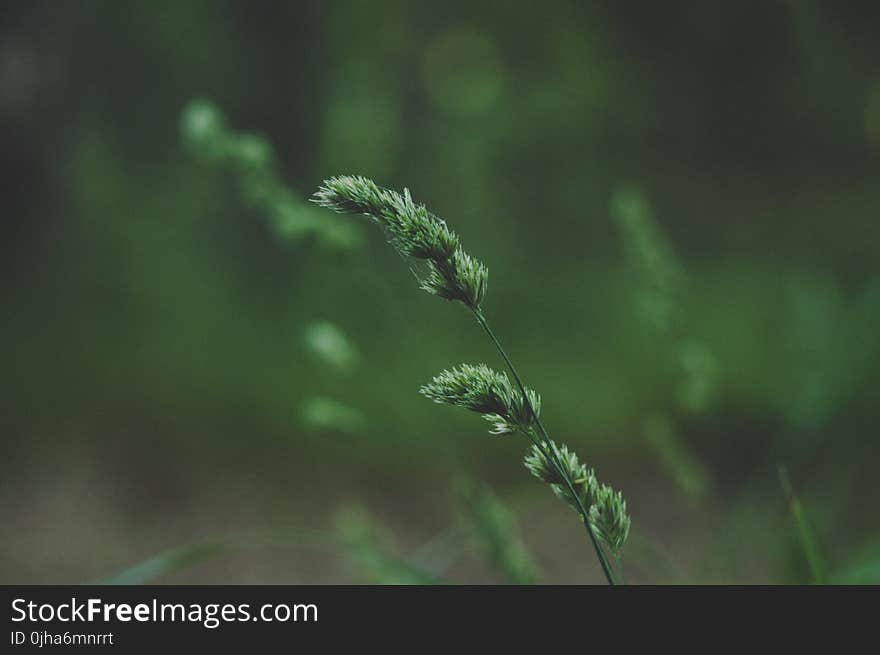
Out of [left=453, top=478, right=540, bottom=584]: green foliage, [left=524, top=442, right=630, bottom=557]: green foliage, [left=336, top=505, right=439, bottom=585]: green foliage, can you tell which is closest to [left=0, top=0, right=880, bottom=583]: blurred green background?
[left=336, top=505, right=439, bottom=585]: green foliage

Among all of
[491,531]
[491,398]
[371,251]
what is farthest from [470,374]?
[371,251]

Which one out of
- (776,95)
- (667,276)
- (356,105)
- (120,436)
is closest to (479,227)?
(356,105)

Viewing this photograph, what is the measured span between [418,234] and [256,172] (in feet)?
0.95

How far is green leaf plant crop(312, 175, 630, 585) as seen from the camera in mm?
237

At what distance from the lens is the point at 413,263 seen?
263 millimetres

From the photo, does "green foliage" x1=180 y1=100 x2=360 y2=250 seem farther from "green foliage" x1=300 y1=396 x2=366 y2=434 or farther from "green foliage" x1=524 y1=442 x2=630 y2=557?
"green foliage" x1=524 y1=442 x2=630 y2=557

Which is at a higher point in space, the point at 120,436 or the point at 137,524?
the point at 120,436

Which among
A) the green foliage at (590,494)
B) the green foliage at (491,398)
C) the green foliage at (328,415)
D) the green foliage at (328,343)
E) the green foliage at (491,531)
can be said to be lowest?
the green foliage at (590,494)

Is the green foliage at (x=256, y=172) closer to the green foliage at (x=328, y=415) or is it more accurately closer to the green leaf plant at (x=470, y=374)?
the green foliage at (x=328, y=415)

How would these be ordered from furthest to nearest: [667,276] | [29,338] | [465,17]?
[29,338]
[465,17]
[667,276]

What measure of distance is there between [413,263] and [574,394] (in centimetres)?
Answer: 136

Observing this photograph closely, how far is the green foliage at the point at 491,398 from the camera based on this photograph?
0.78ft

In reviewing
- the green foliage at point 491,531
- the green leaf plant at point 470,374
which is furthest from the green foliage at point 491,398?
the green foliage at point 491,531
